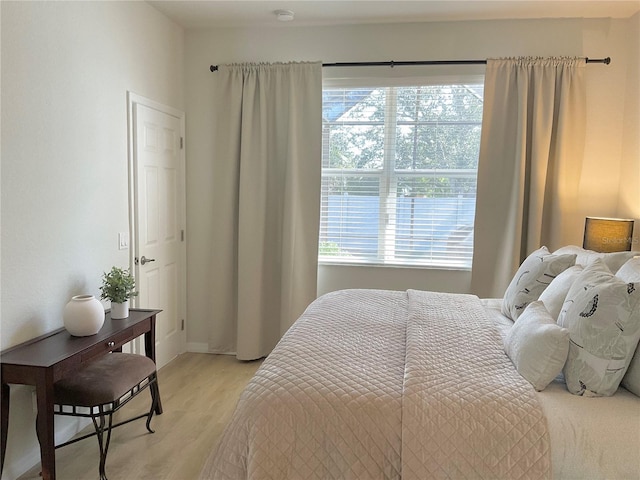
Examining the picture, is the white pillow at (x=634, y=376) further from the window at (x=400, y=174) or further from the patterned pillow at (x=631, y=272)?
the window at (x=400, y=174)

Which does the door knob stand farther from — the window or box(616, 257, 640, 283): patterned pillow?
box(616, 257, 640, 283): patterned pillow

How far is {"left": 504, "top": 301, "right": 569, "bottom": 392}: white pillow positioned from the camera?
5.56 ft

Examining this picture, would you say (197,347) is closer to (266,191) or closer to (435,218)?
(266,191)

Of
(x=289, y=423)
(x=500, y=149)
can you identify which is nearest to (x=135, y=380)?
(x=289, y=423)

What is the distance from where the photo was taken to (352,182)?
13.2ft

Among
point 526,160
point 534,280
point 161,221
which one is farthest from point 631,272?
point 161,221

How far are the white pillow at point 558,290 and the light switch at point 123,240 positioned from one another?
2.61 metres

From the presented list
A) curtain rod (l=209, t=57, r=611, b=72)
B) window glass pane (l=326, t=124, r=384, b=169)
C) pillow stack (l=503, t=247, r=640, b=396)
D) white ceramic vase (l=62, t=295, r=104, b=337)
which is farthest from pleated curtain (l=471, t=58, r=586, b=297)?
white ceramic vase (l=62, t=295, r=104, b=337)

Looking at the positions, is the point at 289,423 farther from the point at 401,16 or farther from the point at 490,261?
the point at 401,16

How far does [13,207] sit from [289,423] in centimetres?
171

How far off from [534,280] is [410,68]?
210 cm

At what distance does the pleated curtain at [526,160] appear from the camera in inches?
140

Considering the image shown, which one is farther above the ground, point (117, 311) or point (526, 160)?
point (526, 160)

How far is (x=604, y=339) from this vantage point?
1.66 metres
